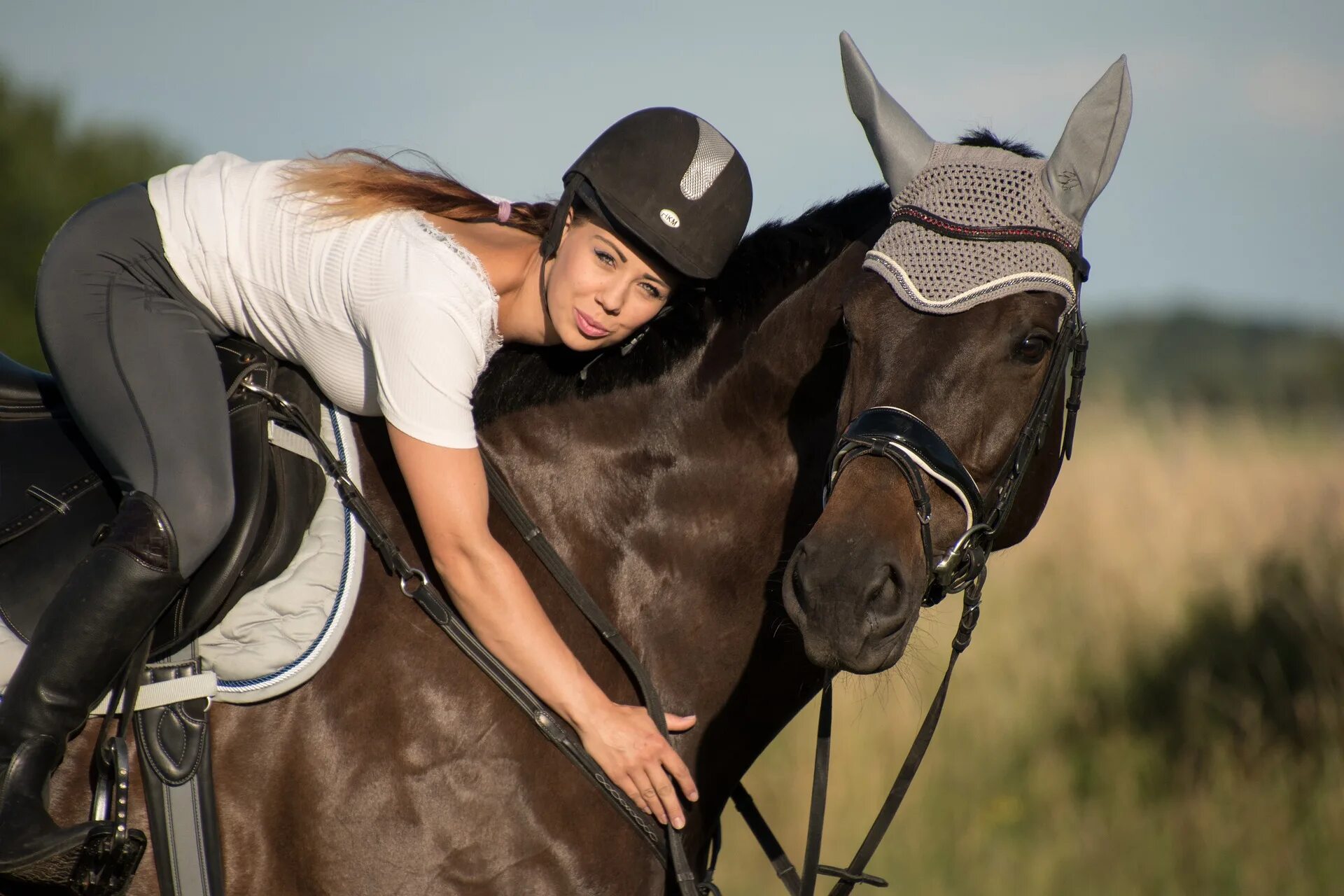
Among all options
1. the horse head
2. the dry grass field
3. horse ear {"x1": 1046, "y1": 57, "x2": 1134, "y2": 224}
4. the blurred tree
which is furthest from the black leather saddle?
the blurred tree

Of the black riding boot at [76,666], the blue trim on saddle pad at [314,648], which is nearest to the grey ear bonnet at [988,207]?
the blue trim on saddle pad at [314,648]

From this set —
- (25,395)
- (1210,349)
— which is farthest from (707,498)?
(1210,349)

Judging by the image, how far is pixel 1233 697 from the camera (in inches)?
275

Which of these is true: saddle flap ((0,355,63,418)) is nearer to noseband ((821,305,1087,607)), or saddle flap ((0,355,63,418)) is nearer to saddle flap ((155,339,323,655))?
saddle flap ((155,339,323,655))

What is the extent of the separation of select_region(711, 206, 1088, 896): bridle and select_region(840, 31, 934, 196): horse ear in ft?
0.37

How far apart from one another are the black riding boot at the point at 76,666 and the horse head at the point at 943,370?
1.32 meters

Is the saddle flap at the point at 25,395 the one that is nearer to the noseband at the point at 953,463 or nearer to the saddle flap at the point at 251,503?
the saddle flap at the point at 251,503

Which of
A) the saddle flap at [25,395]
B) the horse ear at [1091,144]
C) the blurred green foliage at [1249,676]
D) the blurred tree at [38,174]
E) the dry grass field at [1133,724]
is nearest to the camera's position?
the horse ear at [1091,144]

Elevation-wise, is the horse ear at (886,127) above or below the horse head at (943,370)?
above

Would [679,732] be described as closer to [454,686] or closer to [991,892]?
[454,686]

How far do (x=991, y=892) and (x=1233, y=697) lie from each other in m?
2.27

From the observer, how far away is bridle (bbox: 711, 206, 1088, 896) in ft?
7.46

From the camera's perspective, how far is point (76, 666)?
2.21 metres

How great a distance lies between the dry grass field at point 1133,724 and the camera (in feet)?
19.9
